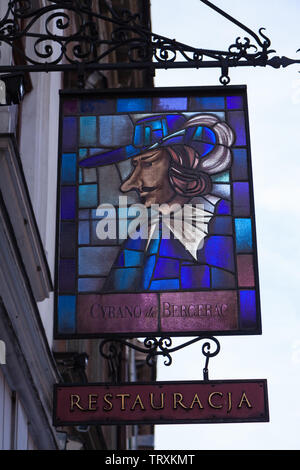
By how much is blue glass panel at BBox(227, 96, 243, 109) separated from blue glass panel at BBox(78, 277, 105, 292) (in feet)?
5.67

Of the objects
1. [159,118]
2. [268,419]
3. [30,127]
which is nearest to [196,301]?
[268,419]

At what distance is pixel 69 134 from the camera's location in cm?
816

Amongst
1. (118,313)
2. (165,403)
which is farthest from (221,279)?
(165,403)

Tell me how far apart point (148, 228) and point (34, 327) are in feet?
7.85

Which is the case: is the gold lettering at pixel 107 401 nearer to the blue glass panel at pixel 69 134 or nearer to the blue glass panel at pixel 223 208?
the blue glass panel at pixel 223 208

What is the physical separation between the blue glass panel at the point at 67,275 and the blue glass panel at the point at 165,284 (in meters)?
0.58

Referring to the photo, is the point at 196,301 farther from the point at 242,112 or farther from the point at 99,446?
the point at 99,446

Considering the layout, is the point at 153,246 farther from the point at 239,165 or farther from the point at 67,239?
the point at 239,165

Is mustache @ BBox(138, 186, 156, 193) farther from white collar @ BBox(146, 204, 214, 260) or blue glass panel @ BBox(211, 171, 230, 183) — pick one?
blue glass panel @ BBox(211, 171, 230, 183)

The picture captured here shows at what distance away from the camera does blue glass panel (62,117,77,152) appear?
8.12m

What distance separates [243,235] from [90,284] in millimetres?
1167

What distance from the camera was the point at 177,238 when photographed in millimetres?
7684

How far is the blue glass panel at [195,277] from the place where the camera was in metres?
7.56
